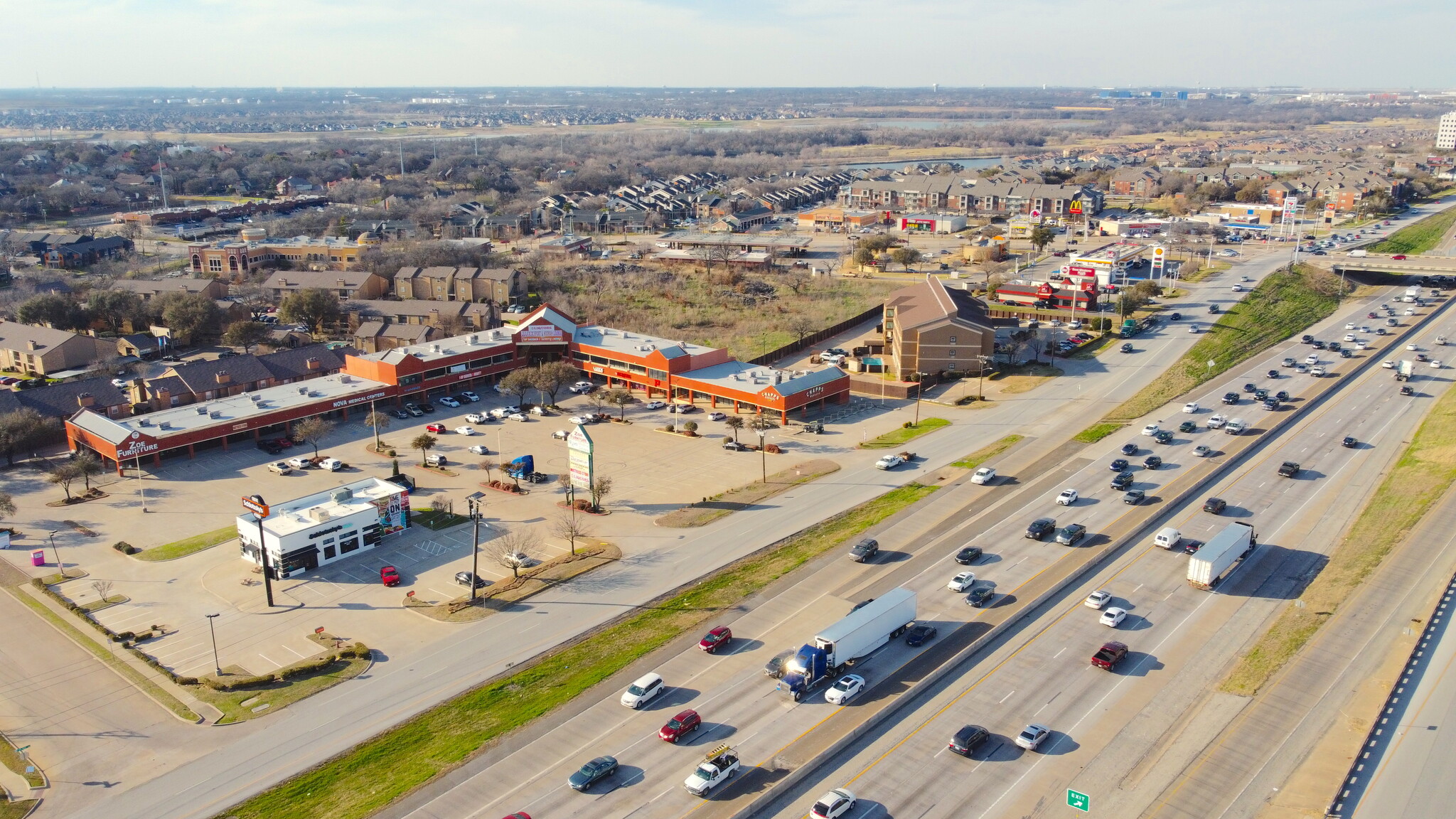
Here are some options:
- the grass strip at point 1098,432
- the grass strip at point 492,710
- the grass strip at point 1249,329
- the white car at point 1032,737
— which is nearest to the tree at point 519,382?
the grass strip at point 492,710

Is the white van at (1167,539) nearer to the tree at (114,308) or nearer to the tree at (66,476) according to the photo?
the tree at (66,476)

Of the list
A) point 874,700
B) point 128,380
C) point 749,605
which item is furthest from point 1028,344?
point 128,380

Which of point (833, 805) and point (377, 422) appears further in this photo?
point (377, 422)

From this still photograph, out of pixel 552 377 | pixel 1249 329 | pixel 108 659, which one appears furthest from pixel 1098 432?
pixel 108 659

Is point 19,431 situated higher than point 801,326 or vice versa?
point 801,326

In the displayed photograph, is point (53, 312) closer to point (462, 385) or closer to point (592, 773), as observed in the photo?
point (462, 385)

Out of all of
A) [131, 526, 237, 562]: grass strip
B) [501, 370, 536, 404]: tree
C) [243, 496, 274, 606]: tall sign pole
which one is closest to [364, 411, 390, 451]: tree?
[501, 370, 536, 404]: tree
